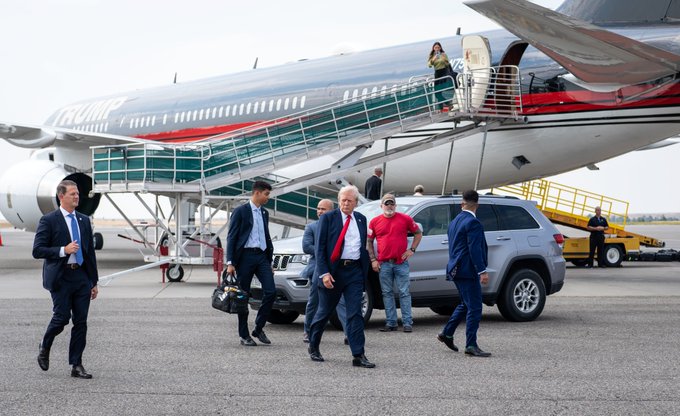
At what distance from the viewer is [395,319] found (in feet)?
39.6

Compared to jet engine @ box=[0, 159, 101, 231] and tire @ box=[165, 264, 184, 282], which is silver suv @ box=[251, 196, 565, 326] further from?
jet engine @ box=[0, 159, 101, 231]

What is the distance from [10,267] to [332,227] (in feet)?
59.8

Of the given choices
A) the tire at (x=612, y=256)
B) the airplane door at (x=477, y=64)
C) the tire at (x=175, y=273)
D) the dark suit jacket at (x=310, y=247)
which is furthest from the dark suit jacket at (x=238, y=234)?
the tire at (x=612, y=256)

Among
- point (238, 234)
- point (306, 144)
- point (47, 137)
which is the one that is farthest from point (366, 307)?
point (47, 137)

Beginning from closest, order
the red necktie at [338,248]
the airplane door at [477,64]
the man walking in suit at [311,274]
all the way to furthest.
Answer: the red necktie at [338,248], the man walking in suit at [311,274], the airplane door at [477,64]

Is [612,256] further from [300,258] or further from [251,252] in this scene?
[251,252]

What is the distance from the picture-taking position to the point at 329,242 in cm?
938

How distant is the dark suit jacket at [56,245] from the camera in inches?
340

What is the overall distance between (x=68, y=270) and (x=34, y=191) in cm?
1749

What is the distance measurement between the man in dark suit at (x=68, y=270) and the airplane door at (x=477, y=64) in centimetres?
1135

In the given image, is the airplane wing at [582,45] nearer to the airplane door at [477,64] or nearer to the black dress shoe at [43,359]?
the airplane door at [477,64]

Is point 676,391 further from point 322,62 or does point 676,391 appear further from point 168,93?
point 168,93

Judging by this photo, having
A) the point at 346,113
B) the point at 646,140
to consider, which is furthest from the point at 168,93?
the point at 646,140

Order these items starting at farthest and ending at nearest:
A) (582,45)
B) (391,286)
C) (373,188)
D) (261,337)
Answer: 1. (373,188)
2. (582,45)
3. (391,286)
4. (261,337)
